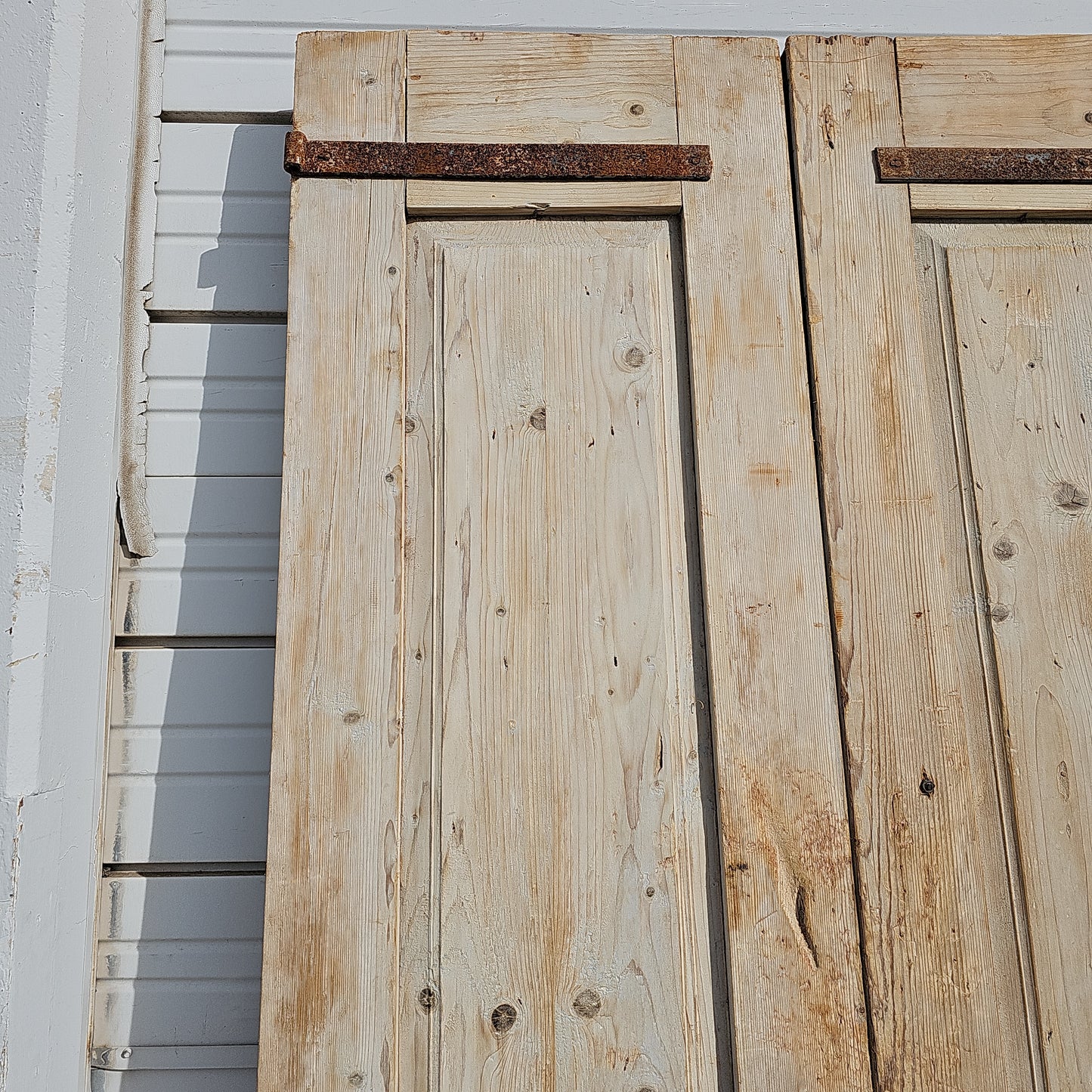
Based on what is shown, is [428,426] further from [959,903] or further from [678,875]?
[959,903]

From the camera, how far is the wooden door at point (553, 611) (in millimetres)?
1109

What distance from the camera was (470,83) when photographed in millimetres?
1313

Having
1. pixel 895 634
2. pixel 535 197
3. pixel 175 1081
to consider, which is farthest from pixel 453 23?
pixel 175 1081

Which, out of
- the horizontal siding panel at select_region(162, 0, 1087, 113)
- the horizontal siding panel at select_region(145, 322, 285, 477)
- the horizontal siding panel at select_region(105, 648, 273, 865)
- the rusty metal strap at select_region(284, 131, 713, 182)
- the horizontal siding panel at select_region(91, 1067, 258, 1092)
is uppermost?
the horizontal siding panel at select_region(162, 0, 1087, 113)

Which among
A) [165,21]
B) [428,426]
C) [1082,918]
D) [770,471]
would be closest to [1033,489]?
[770,471]

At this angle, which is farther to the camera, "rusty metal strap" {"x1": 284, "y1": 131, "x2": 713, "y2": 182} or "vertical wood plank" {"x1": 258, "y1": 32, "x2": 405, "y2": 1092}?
"rusty metal strap" {"x1": 284, "y1": 131, "x2": 713, "y2": 182}

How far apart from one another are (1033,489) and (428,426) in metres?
0.81

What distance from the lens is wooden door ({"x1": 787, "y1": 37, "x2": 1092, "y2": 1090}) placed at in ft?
3.69

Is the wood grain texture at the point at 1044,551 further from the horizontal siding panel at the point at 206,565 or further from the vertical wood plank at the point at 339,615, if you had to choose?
the horizontal siding panel at the point at 206,565

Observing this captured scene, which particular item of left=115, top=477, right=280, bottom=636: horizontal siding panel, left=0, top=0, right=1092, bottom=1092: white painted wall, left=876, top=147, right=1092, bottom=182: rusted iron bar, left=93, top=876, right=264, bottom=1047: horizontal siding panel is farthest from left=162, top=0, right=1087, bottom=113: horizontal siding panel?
left=93, top=876, right=264, bottom=1047: horizontal siding panel

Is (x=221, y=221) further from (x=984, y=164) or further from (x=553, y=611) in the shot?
(x=984, y=164)

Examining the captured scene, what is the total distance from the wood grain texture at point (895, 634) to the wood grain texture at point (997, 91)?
0.14ft

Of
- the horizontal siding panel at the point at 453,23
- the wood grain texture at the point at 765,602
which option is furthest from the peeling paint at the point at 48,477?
the wood grain texture at the point at 765,602

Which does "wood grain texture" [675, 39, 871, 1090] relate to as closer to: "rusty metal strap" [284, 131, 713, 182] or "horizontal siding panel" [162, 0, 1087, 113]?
"rusty metal strap" [284, 131, 713, 182]
